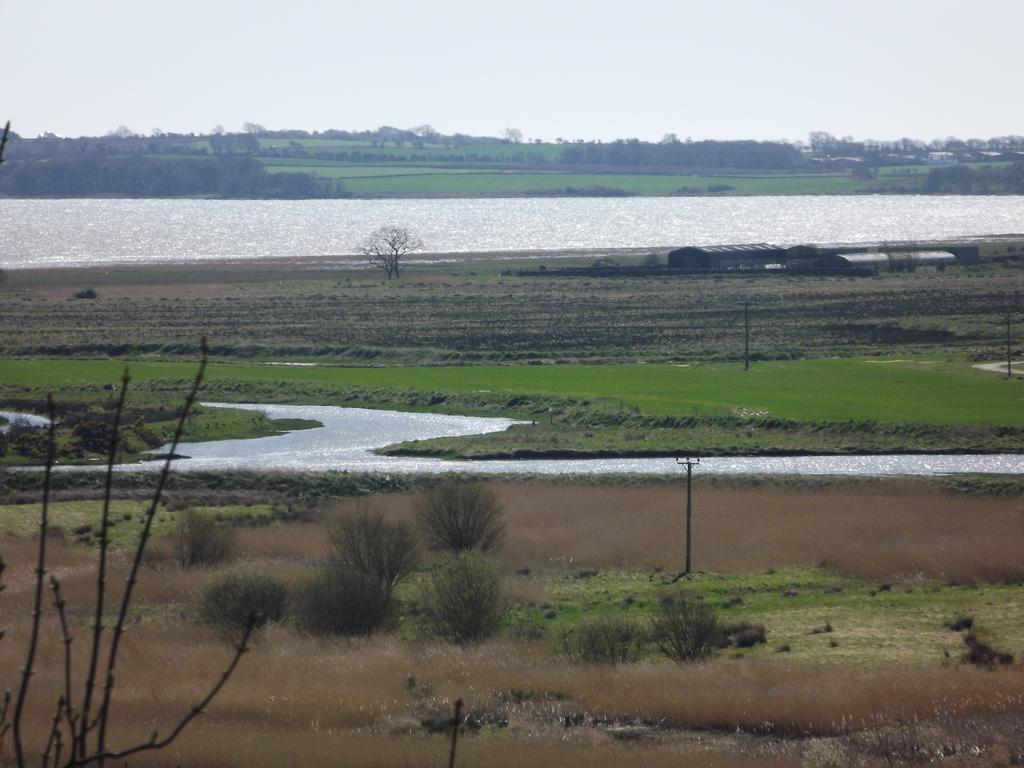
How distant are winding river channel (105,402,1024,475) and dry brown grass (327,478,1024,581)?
11.3 ft

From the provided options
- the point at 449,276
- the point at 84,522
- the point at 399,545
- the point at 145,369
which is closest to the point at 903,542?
the point at 399,545

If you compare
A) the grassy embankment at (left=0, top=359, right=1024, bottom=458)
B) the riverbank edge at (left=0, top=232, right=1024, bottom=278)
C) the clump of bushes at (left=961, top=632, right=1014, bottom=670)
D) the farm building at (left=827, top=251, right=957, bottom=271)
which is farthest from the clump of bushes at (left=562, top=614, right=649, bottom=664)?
the riverbank edge at (left=0, top=232, right=1024, bottom=278)

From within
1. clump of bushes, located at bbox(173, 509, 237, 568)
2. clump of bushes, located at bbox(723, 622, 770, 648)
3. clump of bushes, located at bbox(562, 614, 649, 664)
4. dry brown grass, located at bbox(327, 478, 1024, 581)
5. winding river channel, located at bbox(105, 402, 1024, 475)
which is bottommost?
winding river channel, located at bbox(105, 402, 1024, 475)

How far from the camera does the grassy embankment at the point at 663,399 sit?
44.5m

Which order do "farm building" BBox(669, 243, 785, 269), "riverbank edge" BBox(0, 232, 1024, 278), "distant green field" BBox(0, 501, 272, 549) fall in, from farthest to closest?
"riverbank edge" BBox(0, 232, 1024, 278), "farm building" BBox(669, 243, 785, 269), "distant green field" BBox(0, 501, 272, 549)

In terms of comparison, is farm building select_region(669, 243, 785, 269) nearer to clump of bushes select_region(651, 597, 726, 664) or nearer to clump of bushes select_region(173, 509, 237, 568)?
clump of bushes select_region(173, 509, 237, 568)

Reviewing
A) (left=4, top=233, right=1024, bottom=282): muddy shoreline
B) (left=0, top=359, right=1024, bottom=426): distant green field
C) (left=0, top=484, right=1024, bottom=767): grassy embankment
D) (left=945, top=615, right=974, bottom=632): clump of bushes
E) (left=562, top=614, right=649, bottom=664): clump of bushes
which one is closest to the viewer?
(left=0, top=484, right=1024, bottom=767): grassy embankment

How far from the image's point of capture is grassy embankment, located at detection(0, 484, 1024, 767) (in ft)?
49.8

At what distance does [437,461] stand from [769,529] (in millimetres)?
14630

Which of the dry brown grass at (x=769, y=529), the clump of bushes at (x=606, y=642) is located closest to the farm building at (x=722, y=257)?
the dry brown grass at (x=769, y=529)

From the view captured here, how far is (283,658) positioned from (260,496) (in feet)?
61.7

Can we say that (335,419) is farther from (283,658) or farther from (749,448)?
(283,658)

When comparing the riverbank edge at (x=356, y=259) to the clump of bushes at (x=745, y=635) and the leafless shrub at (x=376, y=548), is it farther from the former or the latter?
the clump of bushes at (x=745, y=635)

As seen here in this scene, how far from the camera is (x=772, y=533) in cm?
3170
